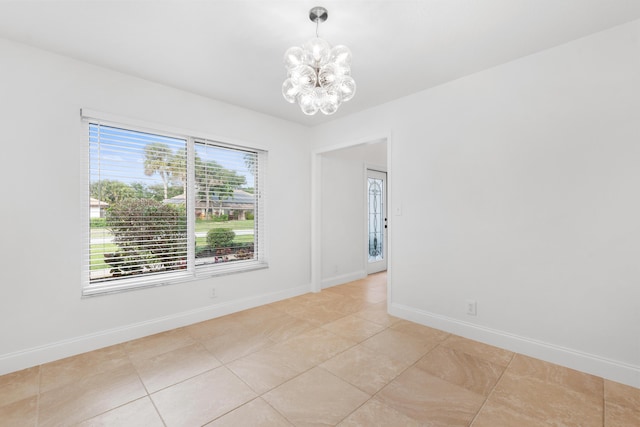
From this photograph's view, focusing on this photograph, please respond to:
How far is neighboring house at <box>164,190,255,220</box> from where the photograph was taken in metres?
3.32

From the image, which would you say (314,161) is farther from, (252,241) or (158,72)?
(158,72)

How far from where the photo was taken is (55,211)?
2.40 metres

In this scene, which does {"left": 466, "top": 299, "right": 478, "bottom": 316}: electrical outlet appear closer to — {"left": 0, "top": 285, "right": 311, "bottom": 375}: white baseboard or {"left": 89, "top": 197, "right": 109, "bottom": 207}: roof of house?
{"left": 0, "top": 285, "right": 311, "bottom": 375}: white baseboard

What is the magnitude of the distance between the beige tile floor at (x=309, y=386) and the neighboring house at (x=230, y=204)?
1.35 meters

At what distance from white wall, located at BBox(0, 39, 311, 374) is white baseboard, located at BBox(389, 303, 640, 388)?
259cm

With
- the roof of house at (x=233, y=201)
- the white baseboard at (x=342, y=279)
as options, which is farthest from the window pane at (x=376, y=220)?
the roof of house at (x=233, y=201)

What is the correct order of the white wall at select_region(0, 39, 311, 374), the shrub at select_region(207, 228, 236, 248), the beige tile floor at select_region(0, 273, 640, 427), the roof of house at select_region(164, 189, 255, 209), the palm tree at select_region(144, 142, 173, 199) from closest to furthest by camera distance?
the beige tile floor at select_region(0, 273, 640, 427) < the white wall at select_region(0, 39, 311, 374) < the palm tree at select_region(144, 142, 173, 199) < the roof of house at select_region(164, 189, 255, 209) < the shrub at select_region(207, 228, 236, 248)

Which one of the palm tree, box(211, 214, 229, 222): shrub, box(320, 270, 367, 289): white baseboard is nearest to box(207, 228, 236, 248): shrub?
box(211, 214, 229, 222): shrub

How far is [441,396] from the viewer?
74.9 inches

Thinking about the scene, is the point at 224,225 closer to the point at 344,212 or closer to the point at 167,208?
the point at 167,208

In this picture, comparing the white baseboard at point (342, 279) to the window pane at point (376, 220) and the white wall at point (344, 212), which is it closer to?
the white wall at point (344, 212)

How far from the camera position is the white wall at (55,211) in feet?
7.30

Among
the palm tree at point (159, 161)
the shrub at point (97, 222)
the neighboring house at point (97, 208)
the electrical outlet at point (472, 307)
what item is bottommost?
the electrical outlet at point (472, 307)

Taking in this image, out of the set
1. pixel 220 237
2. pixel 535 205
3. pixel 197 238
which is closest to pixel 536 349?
pixel 535 205
